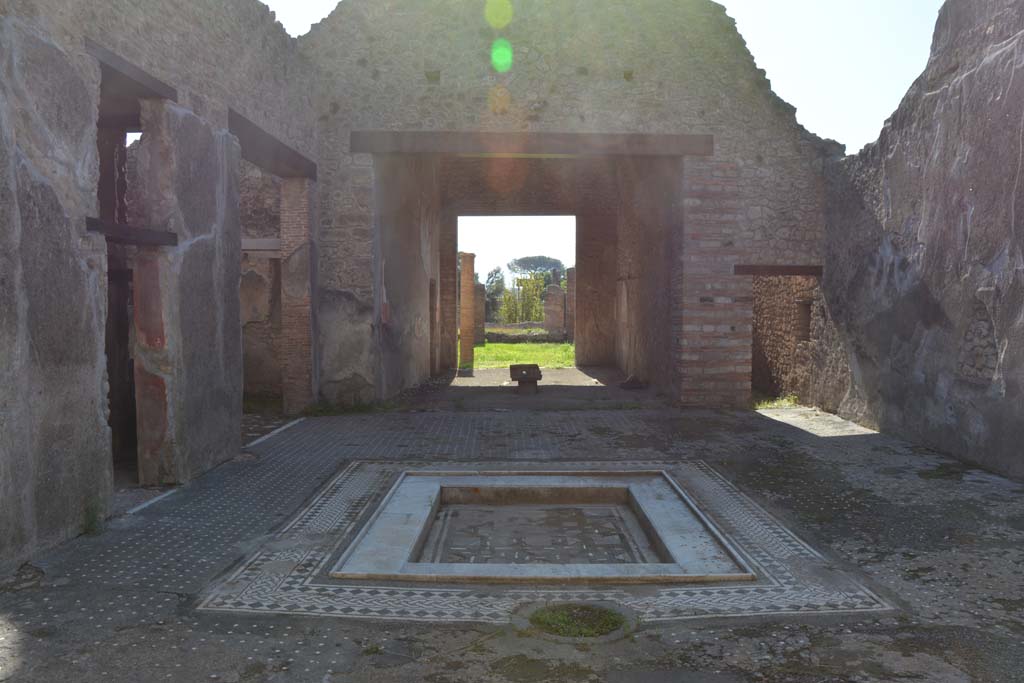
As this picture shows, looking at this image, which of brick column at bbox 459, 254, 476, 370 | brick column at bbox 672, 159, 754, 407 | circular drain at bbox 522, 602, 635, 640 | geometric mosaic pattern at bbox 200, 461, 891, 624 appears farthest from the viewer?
brick column at bbox 459, 254, 476, 370

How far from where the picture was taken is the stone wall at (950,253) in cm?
524

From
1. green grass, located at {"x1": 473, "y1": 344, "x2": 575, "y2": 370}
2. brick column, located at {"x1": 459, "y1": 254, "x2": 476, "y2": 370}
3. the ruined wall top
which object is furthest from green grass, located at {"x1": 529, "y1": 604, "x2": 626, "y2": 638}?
brick column, located at {"x1": 459, "y1": 254, "x2": 476, "y2": 370}

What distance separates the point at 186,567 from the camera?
3416 millimetres

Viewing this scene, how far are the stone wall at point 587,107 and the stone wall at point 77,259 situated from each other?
2.65m

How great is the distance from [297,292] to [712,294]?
14.3 ft

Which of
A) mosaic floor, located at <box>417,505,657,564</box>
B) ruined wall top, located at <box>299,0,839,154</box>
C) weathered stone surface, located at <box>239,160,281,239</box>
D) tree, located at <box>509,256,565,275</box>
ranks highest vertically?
tree, located at <box>509,256,565,275</box>

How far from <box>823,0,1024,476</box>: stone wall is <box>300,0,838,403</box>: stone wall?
104 centimetres

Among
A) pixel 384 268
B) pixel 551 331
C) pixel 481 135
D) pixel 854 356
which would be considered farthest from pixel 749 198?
pixel 551 331

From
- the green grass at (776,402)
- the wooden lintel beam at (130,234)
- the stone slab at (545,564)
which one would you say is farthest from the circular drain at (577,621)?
the green grass at (776,402)

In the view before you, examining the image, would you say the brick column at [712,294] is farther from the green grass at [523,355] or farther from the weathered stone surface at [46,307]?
the weathered stone surface at [46,307]

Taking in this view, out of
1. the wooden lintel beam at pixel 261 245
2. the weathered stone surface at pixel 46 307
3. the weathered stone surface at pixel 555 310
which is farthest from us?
the weathered stone surface at pixel 555 310

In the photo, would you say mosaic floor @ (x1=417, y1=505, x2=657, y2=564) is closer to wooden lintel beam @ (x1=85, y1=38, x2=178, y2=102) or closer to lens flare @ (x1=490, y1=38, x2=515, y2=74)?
wooden lintel beam @ (x1=85, y1=38, x2=178, y2=102)

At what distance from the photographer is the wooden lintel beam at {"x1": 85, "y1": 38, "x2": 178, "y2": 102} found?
13.6 feet

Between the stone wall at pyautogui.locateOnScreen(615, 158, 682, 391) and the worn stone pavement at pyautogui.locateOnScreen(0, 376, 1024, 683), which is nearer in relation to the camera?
the worn stone pavement at pyautogui.locateOnScreen(0, 376, 1024, 683)
